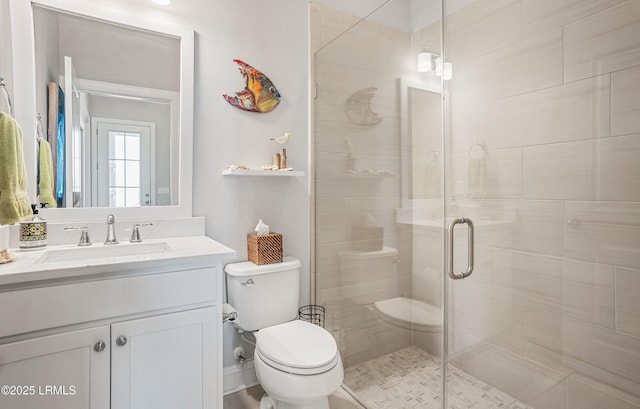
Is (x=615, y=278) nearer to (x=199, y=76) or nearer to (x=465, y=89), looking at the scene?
(x=465, y=89)

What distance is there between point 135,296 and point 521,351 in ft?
5.13

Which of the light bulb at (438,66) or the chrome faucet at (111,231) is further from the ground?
the light bulb at (438,66)

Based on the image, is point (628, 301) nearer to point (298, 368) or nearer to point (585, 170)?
point (585, 170)

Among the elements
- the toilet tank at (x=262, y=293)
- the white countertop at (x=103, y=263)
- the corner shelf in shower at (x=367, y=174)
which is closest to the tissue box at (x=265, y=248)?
the toilet tank at (x=262, y=293)

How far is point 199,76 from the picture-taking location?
71.4 inches

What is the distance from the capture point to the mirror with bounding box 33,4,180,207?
4.98 ft

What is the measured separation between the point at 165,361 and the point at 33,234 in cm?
77

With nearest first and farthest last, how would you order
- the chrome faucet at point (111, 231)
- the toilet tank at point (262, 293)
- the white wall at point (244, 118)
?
the chrome faucet at point (111, 231), the toilet tank at point (262, 293), the white wall at point (244, 118)

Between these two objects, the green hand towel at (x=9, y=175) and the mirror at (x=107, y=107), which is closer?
the green hand towel at (x=9, y=175)

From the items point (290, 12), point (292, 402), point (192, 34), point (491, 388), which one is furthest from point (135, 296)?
point (290, 12)

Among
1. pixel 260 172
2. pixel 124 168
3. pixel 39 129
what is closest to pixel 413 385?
pixel 260 172

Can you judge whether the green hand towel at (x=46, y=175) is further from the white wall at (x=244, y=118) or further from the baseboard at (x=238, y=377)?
the baseboard at (x=238, y=377)

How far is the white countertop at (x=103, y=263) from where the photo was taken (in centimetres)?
103

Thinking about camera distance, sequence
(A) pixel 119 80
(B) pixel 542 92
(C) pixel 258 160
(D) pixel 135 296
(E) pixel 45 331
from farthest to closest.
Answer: (C) pixel 258 160
(A) pixel 119 80
(B) pixel 542 92
(D) pixel 135 296
(E) pixel 45 331
